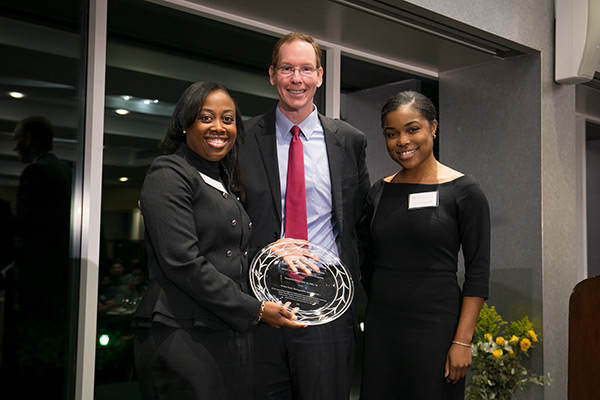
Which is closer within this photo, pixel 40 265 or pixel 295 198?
pixel 295 198

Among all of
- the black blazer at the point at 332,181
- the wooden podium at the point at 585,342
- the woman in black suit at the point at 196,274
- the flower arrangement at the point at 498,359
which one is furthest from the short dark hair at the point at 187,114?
the flower arrangement at the point at 498,359

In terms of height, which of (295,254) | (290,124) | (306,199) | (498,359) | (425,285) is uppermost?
(290,124)

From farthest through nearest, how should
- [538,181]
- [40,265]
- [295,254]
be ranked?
[538,181] < [40,265] < [295,254]

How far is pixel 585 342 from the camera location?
2021 mm

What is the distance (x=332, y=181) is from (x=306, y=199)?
121 millimetres

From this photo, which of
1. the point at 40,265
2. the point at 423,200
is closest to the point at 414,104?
the point at 423,200

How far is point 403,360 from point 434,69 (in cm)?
258

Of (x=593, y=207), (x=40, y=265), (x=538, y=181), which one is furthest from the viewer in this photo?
(x=593, y=207)

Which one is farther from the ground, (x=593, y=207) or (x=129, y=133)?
(x=129, y=133)

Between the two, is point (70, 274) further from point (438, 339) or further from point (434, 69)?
point (434, 69)

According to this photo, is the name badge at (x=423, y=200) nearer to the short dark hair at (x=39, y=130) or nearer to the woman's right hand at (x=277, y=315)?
the woman's right hand at (x=277, y=315)

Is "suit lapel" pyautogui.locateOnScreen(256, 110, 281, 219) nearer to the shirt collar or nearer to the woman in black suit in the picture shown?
the shirt collar

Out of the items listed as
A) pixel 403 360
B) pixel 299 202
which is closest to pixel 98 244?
pixel 299 202

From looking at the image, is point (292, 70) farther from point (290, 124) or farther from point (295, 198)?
point (295, 198)
